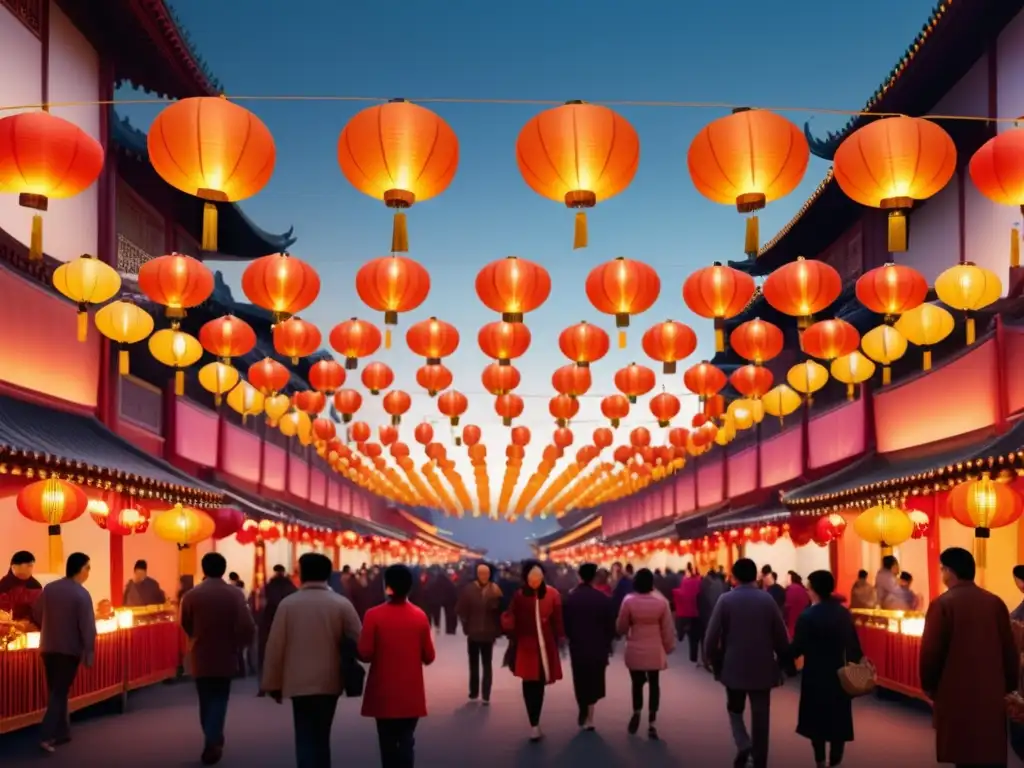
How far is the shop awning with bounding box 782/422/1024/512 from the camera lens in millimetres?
12383

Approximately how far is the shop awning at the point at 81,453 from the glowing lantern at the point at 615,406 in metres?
→ 7.67

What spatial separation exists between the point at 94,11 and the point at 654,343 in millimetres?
9083

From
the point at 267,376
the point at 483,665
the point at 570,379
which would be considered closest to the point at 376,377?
the point at 267,376

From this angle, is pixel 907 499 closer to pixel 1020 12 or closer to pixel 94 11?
pixel 1020 12

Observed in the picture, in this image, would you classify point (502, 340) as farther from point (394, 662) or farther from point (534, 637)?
point (394, 662)

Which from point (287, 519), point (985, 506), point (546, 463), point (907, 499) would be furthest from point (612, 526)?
point (985, 506)

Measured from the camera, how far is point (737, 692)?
346 inches

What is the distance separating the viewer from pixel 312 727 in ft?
23.6

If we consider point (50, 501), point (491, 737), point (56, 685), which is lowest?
point (491, 737)

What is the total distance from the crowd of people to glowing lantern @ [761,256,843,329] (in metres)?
3.47

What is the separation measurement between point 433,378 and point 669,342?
456 centimetres

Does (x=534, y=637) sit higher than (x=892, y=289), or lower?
lower

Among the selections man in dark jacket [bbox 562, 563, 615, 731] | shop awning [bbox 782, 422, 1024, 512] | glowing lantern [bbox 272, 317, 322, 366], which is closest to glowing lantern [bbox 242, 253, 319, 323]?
glowing lantern [bbox 272, 317, 322, 366]

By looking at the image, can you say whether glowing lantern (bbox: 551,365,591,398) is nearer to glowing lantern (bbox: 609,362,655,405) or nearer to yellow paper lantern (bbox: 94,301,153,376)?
glowing lantern (bbox: 609,362,655,405)
